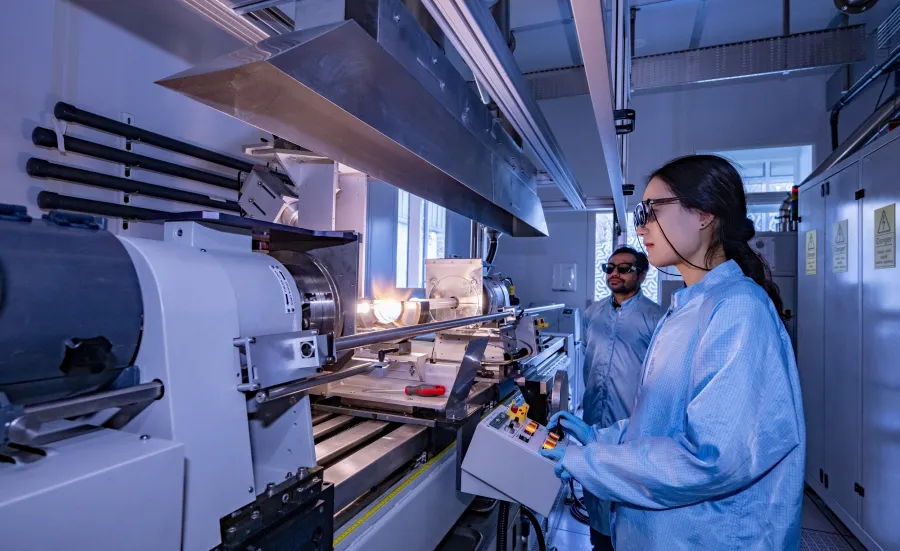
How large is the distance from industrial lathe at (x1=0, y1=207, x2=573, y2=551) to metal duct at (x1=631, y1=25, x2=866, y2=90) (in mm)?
3065

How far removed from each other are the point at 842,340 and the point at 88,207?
380 centimetres

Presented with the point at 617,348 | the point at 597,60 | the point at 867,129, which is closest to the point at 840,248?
the point at 867,129

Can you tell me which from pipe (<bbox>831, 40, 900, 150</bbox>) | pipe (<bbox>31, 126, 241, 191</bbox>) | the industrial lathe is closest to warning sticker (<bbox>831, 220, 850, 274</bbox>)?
pipe (<bbox>831, 40, 900, 150</bbox>)

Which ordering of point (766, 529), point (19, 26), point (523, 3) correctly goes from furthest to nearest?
point (523, 3) → point (19, 26) → point (766, 529)

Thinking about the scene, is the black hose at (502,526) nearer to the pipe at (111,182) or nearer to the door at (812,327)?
the pipe at (111,182)

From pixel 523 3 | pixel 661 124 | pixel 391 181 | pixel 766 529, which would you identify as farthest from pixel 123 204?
pixel 661 124

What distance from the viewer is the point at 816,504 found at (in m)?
3.10

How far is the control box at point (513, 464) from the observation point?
1208 millimetres

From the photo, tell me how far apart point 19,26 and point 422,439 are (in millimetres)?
2057

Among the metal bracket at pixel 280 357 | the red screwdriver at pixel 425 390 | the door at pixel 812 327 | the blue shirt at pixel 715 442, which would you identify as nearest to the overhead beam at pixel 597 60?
the blue shirt at pixel 715 442

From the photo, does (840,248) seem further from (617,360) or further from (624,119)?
(624,119)

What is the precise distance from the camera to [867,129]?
2.55m

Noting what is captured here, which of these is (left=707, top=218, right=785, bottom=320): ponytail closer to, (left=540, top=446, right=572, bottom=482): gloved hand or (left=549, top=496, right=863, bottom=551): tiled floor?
(left=540, top=446, right=572, bottom=482): gloved hand

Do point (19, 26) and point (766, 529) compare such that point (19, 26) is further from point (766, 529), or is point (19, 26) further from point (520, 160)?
point (766, 529)
